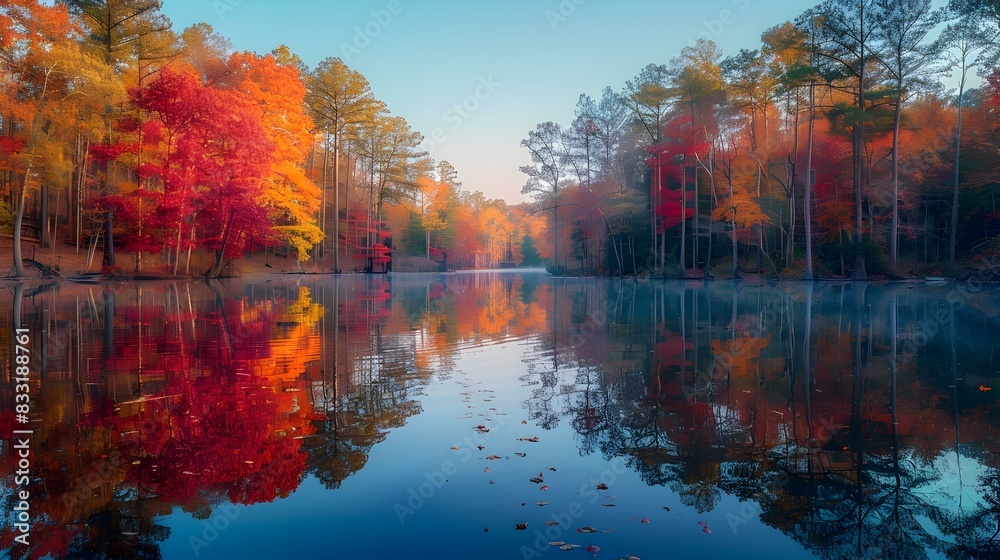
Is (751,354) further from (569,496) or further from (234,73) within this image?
(234,73)

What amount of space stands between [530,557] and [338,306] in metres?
15.2

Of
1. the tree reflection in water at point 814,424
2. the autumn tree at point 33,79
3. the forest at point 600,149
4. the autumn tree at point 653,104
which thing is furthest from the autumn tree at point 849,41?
the autumn tree at point 33,79

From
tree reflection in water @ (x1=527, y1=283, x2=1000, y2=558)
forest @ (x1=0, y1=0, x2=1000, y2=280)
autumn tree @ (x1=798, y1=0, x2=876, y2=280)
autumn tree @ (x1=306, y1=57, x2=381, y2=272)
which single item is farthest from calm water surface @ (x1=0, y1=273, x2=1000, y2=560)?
autumn tree @ (x1=306, y1=57, x2=381, y2=272)

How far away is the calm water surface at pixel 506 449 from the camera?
3.19 m

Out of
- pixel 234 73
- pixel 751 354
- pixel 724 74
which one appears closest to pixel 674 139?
pixel 724 74

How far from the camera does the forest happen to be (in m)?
24.8

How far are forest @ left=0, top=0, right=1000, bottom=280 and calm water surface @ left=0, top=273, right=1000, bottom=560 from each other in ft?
63.5

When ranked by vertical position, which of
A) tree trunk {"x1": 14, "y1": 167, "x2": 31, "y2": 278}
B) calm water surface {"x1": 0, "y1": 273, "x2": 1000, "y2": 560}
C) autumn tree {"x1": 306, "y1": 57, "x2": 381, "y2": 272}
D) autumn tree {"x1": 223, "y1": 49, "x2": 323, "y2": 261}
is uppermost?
autumn tree {"x1": 306, "y1": 57, "x2": 381, "y2": 272}

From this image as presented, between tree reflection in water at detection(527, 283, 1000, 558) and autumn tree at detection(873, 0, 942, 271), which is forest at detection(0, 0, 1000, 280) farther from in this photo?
tree reflection in water at detection(527, 283, 1000, 558)

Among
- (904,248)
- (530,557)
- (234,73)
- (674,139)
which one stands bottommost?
(530,557)

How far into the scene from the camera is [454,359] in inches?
352

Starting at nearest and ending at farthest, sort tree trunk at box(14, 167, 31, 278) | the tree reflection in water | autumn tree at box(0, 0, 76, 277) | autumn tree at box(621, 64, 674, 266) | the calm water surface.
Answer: the calm water surface < the tree reflection in water < autumn tree at box(0, 0, 76, 277) < tree trunk at box(14, 167, 31, 278) < autumn tree at box(621, 64, 674, 266)

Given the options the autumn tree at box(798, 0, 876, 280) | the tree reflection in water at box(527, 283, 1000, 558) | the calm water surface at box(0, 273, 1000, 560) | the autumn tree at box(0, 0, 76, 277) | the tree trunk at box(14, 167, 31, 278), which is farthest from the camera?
the autumn tree at box(798, 0, 876, 280)

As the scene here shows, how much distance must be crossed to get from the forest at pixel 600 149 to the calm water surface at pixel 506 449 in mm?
19357
